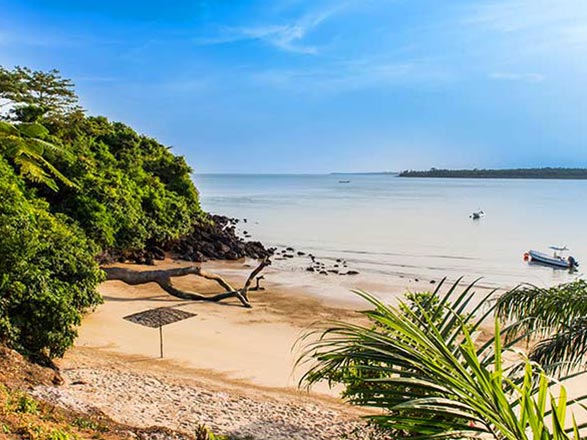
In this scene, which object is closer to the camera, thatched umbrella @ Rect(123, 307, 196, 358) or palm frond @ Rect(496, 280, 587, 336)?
palm frond @ Rect(496, 280, 587, 336)

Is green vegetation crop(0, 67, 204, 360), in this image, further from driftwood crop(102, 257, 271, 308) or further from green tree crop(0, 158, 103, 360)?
driftwood crop(102, 257, 271, 308)

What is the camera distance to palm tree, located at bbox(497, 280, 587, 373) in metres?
6.51

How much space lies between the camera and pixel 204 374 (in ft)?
38.5

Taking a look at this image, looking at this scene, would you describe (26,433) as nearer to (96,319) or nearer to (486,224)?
(96,319)

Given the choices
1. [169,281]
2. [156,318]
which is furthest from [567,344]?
[169,281]

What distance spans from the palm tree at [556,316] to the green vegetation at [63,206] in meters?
9.06

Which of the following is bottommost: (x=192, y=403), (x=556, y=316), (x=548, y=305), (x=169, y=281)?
(x=192, y=403)

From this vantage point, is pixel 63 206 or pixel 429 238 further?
pixel 429 238

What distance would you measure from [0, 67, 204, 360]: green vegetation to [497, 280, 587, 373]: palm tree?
906 cm

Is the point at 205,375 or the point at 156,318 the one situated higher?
the point at 156,318

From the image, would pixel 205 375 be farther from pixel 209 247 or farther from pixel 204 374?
A: pixel 209 247

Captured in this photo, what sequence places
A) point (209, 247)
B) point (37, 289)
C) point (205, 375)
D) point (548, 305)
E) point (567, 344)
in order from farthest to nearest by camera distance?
point (209, 247)
point (205, 375)
point (37, 289)
point (548, 305)
point (567, 344)

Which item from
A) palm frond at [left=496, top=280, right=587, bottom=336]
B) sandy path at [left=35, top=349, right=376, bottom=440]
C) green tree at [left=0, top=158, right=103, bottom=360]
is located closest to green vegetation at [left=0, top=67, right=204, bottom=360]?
green tree at [left=0, top=158, right=103, bottom=360]

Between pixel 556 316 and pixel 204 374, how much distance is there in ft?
26.2
